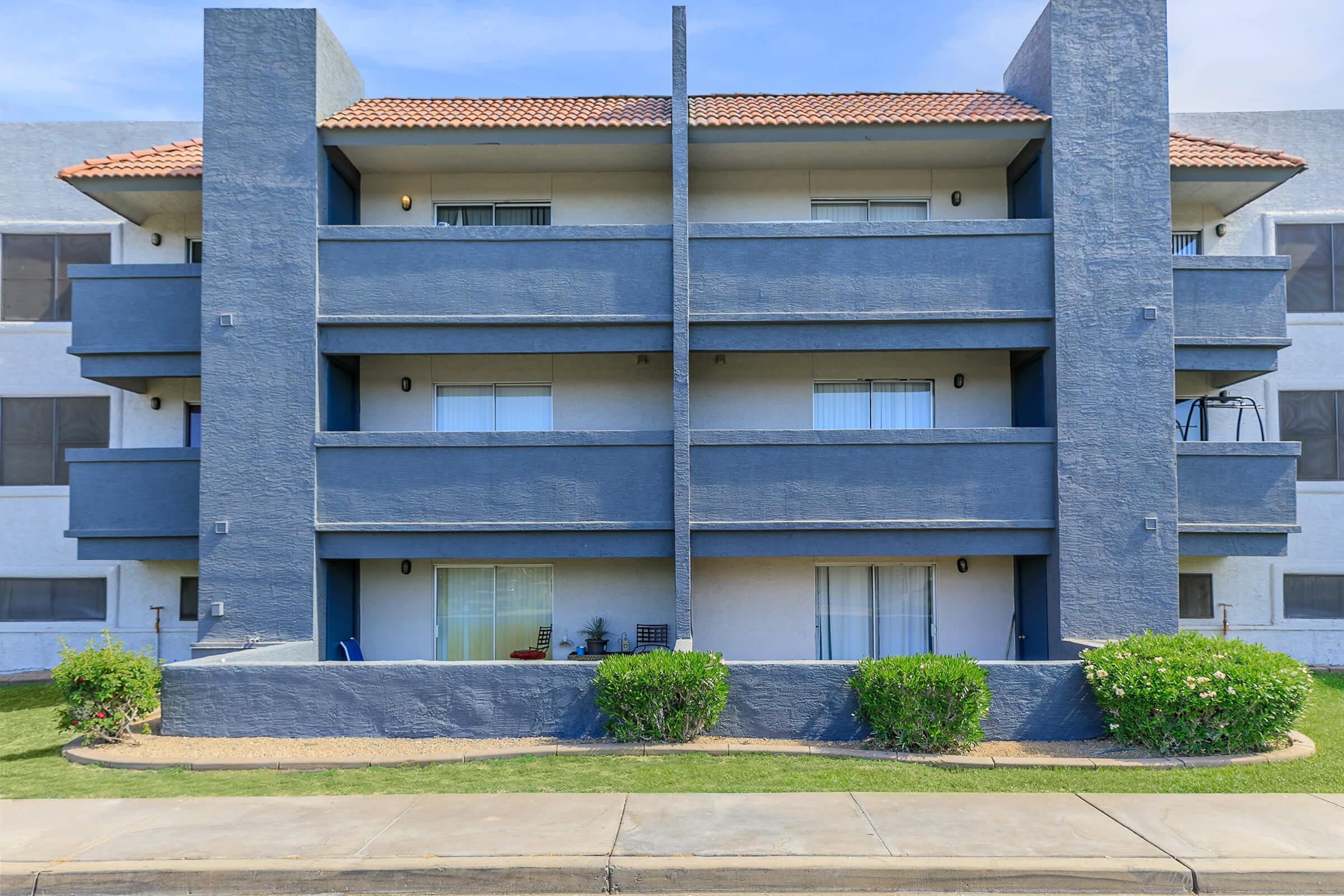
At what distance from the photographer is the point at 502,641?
15.0m

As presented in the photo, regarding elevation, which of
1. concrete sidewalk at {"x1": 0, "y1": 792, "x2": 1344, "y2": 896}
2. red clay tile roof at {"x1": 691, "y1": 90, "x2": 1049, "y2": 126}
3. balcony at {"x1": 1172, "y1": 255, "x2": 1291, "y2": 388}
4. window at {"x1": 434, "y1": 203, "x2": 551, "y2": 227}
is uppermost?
red clay tile roof at {"x1": 691, "y1": 90, "x2": 1049, "y2": 126}

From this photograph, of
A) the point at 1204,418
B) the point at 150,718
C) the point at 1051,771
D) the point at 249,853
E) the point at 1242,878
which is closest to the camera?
the point at 1242,878

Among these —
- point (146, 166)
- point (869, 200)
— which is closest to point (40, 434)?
point (146, 166)

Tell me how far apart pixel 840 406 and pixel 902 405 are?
98 cm

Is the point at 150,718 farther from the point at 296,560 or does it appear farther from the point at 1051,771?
the point at 1051,771

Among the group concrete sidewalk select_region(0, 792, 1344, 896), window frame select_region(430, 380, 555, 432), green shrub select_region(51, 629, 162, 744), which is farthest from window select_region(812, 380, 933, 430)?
green shrub select_region(51, 629, 162, 744)

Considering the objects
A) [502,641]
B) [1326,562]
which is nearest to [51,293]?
[502,641]

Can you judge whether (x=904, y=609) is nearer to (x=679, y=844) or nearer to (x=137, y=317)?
(x=679, y=844)

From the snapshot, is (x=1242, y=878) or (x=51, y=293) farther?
(x=51, y=293)

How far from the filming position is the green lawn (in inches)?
349

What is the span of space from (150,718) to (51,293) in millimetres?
9047

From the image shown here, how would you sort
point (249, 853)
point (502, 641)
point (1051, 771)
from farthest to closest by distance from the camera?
1. point (502, 641)
2. point (1051, 771)
3. point (249, 853)

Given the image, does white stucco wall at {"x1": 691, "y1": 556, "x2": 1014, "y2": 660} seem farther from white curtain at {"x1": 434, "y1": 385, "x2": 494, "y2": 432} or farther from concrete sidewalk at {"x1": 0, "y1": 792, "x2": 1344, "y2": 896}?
concrete sidewalk at {"x1": 0, "y1": 792, "x2": 1344, "y2": 896}

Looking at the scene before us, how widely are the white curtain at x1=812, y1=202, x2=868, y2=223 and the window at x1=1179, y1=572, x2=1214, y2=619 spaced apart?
317 inches
